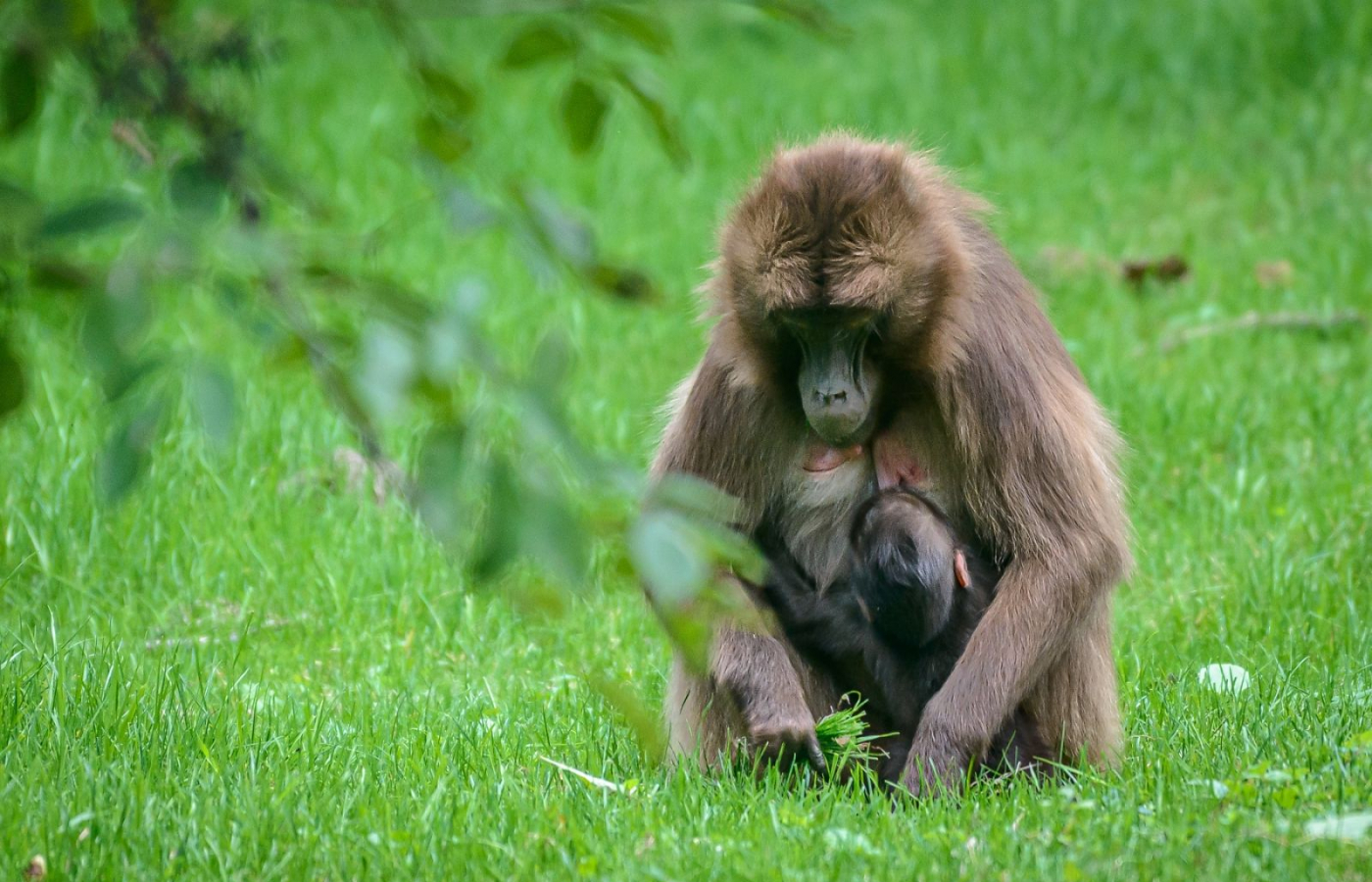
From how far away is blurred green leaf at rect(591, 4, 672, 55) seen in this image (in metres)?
2.15

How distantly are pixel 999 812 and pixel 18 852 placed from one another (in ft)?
7.99

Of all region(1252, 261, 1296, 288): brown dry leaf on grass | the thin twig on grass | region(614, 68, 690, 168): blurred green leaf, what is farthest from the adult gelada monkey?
region(1252, 261, 1296, 288): brown dry leaf on grass

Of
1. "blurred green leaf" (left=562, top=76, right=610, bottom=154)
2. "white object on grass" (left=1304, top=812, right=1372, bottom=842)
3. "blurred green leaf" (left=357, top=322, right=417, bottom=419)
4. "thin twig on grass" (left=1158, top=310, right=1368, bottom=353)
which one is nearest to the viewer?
"blurred green leaf" (left=357, top=322, right=417, bottom=419)

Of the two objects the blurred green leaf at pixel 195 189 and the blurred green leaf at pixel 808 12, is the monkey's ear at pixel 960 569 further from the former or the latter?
the blurred green leaf at pixel 195 189

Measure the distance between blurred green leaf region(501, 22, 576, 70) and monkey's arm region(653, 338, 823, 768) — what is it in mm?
2770

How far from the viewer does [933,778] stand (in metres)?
4.71

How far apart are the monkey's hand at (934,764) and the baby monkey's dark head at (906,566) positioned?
1.16 feet

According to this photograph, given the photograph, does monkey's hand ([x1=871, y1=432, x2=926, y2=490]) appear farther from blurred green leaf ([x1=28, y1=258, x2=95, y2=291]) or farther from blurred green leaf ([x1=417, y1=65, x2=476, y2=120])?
blurred green leaf ([x1=28, y1=258, x2=95, y2=291])

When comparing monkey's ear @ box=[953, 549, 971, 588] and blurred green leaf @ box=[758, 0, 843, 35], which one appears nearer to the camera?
blurred green leaf @ box=[758, 0, 843, 35]

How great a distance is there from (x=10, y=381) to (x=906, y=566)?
313 centimetres

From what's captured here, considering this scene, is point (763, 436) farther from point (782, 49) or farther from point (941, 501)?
point (782, 49)

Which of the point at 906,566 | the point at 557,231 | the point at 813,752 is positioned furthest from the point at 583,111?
the point at 813,752

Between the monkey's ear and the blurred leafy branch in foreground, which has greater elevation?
the blurred leafy branch in foreground

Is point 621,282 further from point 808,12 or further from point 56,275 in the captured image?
point 56,275
